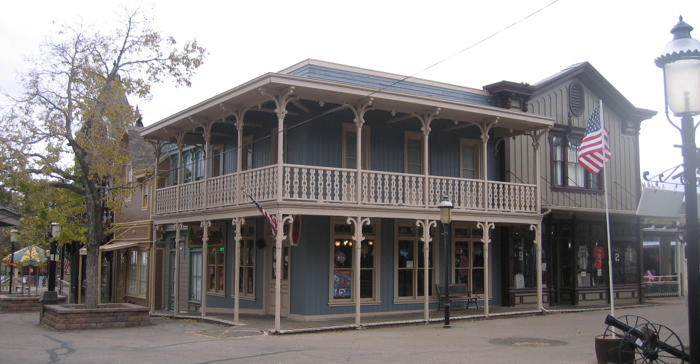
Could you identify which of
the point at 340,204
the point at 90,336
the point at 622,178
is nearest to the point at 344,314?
the point at 340,204

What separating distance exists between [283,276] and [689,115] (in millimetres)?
13700

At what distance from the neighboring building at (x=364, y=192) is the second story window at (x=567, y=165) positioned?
0.11m

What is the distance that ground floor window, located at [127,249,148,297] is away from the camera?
2662cm

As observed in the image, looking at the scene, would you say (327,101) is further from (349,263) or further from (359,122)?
(349,263)

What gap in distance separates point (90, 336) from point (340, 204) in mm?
6721

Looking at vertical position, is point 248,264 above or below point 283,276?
above

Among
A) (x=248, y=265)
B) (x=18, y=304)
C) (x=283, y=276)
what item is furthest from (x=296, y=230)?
(x=18, y=304)

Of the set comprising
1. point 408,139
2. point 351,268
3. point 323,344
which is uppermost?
point 408,139

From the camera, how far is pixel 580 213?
22.7 m

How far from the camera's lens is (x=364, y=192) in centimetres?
1714

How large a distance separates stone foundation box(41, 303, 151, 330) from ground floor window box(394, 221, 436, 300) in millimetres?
7251

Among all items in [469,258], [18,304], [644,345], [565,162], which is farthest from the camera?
[18,304]

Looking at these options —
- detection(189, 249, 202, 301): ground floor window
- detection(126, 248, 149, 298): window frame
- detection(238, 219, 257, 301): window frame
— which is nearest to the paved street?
detection(238, 219, 257, 301): window frame

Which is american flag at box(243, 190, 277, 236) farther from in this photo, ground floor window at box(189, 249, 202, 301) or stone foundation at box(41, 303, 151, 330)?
ground floor window at box(189, 249, 202, 301)
